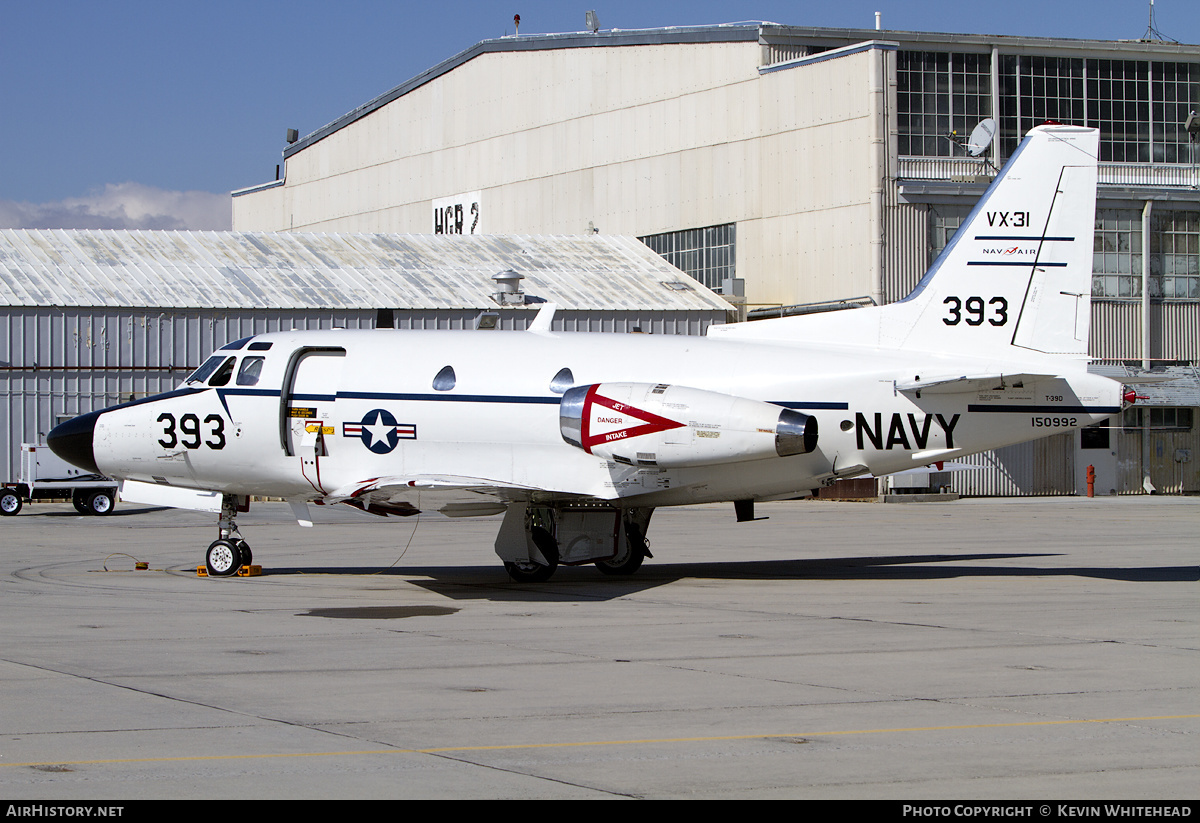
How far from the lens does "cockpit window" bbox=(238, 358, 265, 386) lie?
20.7m

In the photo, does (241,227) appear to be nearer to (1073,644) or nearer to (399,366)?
(399,366)

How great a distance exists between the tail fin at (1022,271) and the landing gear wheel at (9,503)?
29.0 metres

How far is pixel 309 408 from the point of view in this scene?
2033cm

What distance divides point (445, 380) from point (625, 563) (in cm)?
432

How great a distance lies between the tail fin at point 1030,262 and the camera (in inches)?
775

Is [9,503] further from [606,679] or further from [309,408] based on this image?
[606,679]

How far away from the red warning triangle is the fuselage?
22.0 inches

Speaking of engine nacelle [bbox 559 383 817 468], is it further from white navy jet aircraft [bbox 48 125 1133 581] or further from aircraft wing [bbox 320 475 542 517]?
aircraft wing [bbox 320 475 542 517]

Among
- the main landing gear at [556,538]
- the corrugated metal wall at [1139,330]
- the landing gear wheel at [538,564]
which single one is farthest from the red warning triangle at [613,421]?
the corrugated metal wall at [1139,330]

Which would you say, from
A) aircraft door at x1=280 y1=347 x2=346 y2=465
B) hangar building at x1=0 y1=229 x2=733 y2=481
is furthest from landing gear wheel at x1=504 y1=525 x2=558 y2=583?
hangar building at x1=0 y1=229 x2=733 y2=481

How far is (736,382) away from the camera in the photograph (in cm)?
1962

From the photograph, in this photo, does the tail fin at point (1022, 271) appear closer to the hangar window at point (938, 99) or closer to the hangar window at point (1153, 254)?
the hangar window at point (938, 99)
